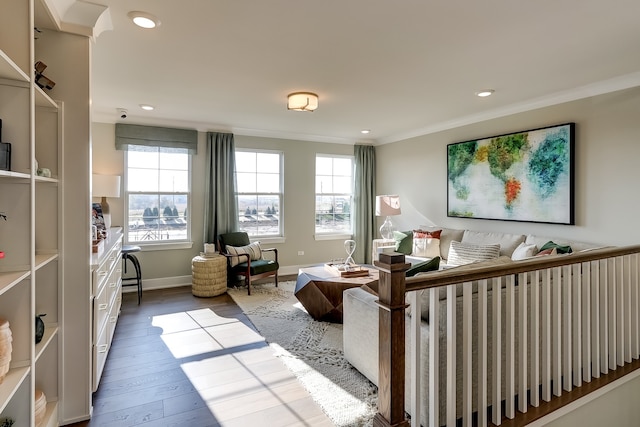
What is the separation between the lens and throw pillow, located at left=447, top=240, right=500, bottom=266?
418 cm

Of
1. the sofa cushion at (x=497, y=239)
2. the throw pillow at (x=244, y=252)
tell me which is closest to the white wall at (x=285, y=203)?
the throw pillow at (x=244, y=252)

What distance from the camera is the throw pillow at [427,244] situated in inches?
199

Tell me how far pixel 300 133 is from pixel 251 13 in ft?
13.0

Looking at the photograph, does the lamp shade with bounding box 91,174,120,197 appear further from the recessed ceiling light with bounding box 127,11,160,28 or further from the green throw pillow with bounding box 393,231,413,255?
the green throw pillow with bounding box 393,231,413,255

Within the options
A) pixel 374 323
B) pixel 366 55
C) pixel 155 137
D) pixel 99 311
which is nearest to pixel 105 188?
pixel 155 137

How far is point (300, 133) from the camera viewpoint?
242 inches

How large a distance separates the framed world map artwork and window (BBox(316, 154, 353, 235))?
7.02 ft

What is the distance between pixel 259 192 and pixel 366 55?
3.63 meters

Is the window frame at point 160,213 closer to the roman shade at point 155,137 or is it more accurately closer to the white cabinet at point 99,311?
the roman shade at point 155,137

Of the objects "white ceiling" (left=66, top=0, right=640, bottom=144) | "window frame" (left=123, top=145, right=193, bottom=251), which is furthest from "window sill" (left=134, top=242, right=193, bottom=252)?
"white ceiling" (left=66, top=0, right=640, bottom=144)

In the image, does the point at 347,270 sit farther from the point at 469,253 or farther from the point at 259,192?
the point at 259,192

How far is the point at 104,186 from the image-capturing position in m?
4.27

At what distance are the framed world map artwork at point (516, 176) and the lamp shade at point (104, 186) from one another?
4.76m

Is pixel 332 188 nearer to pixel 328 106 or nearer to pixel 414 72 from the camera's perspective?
pixel 328 106
